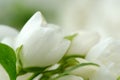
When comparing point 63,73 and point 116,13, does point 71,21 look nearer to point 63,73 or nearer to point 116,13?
point 116,13

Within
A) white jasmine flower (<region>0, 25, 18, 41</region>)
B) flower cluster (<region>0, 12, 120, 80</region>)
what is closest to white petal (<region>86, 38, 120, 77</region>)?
flower cluster (<region>0, 12, 120, 80</region>)

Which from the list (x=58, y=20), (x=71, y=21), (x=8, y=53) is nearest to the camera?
(x=8, y=53)

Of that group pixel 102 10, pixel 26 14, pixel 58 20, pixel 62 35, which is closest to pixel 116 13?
pixel 102 10

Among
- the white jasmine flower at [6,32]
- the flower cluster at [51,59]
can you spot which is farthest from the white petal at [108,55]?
the white jasmine flower at [6,32]

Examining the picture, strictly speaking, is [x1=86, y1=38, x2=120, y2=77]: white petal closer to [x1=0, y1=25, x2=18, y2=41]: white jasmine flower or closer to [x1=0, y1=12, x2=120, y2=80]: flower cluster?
[x1=0, y1=12, x2=120, y2=80]: flower cluster

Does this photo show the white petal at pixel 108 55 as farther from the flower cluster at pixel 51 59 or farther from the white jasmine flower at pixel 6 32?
the white jasmine flower at pixel 6 32
